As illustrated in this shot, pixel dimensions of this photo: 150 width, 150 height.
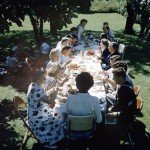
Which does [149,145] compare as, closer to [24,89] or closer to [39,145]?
[39,145]

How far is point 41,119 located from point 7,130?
1873 mm

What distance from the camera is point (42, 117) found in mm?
Answer: 6859

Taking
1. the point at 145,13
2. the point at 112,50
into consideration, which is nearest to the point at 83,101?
the point at 112,50

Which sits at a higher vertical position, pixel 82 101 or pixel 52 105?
pixel 82 101

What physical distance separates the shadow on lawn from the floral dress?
3.16 ft

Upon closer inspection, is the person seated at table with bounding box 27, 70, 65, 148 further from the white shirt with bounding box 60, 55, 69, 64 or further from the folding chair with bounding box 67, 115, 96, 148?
the white shirt with bounding box 60, 55, 69, 64

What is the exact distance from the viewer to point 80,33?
14367 millimetres

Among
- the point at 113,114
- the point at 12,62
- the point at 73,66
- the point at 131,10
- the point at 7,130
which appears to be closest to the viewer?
the point at 113,114

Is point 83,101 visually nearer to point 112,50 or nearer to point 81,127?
point 81,127

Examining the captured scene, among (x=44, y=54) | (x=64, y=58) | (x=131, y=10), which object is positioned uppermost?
(x=64, y=58)

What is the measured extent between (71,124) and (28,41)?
14.8 meters

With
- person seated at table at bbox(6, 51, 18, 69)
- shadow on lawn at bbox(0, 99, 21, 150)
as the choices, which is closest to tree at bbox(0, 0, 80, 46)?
person seated at table at bbox(6, 51, 18, 69)

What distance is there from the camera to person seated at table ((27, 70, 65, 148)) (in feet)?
22.5

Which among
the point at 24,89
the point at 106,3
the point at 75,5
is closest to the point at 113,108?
the point at 24,89
